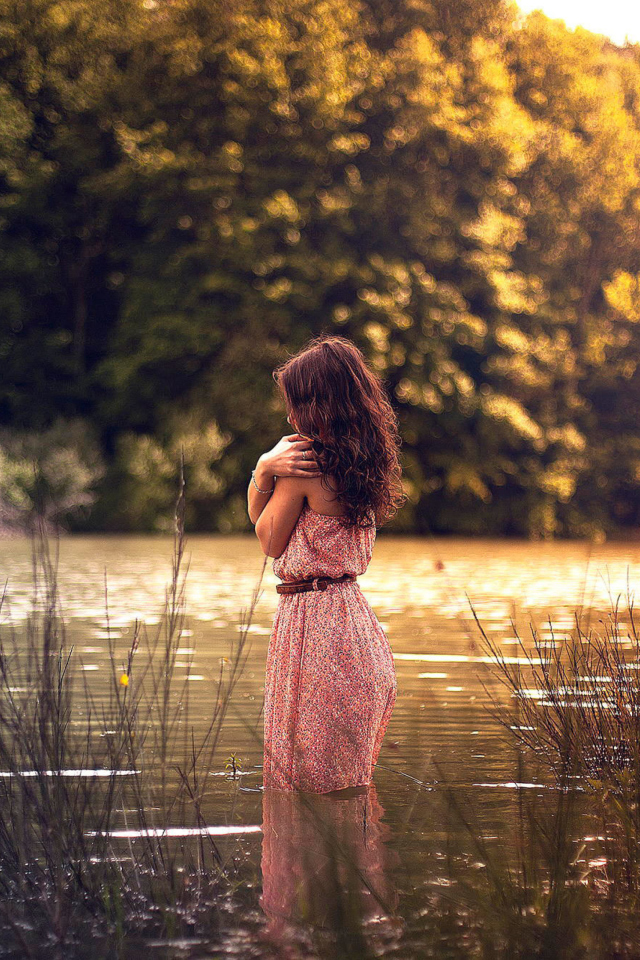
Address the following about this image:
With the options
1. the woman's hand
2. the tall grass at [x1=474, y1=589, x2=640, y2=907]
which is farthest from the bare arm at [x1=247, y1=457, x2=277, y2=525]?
the tall grass at [x1=474, y1=589, x2=640, y2=907]

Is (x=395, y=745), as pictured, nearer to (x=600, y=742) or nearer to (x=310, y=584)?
(x=600, y=742)

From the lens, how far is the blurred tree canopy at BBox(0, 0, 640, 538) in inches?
1267

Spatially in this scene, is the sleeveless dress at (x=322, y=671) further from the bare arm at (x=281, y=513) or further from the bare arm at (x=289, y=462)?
the bare arm at (x=289, y=462)

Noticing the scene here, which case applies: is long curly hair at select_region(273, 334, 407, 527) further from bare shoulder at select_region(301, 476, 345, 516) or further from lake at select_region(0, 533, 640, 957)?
lake at select_region(0, 533, 640, 957)

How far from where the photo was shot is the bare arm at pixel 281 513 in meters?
4.61

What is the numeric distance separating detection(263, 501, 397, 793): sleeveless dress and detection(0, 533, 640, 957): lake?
139 mm

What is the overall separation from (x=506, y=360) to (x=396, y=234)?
4.21m

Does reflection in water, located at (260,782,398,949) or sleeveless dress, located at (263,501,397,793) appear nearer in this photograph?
reflection in water, located at (260,782,398,949)

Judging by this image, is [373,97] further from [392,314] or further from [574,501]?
[574,501]

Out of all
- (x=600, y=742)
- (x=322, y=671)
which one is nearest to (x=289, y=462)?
(x=322, y=671)

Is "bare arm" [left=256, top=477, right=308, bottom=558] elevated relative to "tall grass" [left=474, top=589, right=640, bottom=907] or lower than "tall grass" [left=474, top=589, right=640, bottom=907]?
elevated

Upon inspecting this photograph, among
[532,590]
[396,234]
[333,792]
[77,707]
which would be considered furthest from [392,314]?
[333,792]

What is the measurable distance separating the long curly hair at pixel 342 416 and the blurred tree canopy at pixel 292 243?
84.9ft

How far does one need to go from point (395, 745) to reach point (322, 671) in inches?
65.0
